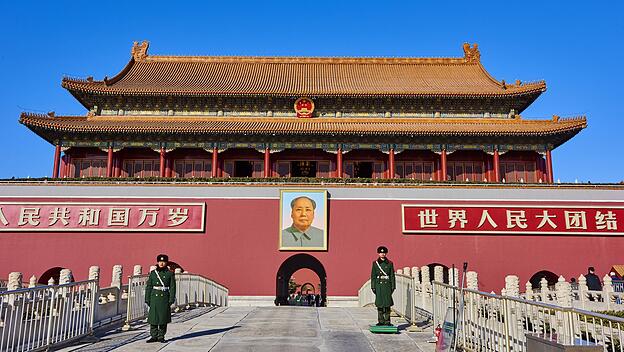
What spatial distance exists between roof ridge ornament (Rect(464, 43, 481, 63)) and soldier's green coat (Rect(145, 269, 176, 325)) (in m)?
23.4

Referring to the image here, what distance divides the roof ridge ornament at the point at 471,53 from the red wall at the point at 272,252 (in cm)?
1236

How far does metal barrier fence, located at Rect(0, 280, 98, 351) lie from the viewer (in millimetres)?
6312

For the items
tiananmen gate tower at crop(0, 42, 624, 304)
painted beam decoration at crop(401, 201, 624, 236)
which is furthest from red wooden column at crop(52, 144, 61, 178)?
painted beam decoration at crop(401, 201, 624, 236)

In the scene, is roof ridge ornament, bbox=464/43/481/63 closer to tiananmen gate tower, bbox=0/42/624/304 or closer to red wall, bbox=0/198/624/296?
tiananmen gate tower, bbox=0/42/624/304

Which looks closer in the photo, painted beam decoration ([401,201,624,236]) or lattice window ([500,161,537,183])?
painted beam decoration ([401,201,624,236])

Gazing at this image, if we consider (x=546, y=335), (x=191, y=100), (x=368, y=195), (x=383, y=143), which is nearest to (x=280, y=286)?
(x=368, y=195)

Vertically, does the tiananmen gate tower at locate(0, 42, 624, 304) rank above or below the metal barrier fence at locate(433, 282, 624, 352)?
above

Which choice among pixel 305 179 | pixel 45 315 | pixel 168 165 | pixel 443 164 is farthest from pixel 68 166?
pixel 45 315

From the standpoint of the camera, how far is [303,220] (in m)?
18.8

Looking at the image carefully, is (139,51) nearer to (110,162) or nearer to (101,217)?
(110,162)

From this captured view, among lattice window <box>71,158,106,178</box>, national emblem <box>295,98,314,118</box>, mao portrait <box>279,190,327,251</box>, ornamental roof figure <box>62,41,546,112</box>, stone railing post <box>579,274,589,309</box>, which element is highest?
ornamental roof figure <box>62,41,546,112</box>

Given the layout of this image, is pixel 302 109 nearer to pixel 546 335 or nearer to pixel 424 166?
pixel 424 166

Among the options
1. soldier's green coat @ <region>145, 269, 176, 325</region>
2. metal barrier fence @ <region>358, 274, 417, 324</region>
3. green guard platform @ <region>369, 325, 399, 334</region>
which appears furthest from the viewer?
metal barrier fence @ <region>358, 274, 417, 324</region>

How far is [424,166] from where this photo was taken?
2334 cm
